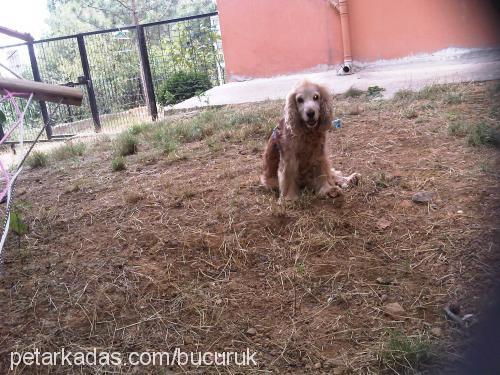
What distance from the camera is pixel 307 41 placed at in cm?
1110

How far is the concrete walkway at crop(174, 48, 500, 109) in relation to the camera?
7.98 metres

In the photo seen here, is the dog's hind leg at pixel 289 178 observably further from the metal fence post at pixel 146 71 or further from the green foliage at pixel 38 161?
the metal fence post at pixel 146 71

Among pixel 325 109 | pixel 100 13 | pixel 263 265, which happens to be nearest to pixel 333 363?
pixel 263 265

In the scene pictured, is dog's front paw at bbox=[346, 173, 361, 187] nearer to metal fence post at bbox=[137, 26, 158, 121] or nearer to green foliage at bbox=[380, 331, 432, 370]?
green foliage at bbox=[380, 331, 432, 370]

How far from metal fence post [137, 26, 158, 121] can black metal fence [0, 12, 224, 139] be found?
3 cm

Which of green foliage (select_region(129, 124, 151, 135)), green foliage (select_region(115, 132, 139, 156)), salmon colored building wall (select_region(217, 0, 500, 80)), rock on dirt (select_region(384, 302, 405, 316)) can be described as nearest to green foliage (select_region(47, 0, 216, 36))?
salmon colored building wall (select_region(217, 0, 500, 80))

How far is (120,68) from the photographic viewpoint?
44.7 ft

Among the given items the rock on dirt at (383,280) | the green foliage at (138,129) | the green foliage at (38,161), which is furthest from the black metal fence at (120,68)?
the rock on dirt at (383,280)

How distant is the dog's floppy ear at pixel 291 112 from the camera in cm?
425

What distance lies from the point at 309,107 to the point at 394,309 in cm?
204

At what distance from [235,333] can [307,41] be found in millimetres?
9548

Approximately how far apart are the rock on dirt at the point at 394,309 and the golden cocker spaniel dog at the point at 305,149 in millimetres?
1564

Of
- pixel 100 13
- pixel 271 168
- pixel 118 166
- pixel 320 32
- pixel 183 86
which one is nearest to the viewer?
pixel 271 168

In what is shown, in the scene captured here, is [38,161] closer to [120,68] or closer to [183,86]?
[183,86]
